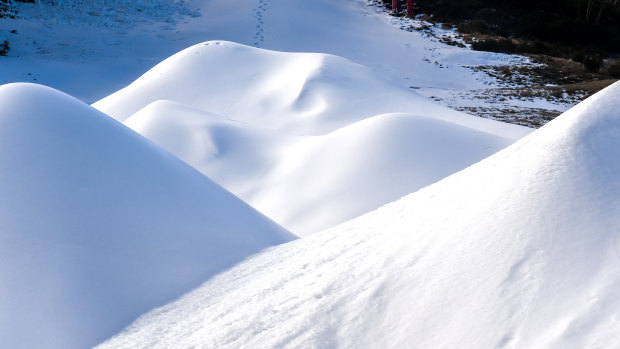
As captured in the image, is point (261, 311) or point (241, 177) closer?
point (261, 311)

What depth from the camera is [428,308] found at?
4.95 ft

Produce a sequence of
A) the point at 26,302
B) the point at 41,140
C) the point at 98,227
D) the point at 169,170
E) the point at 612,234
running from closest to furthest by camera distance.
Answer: the point at 612,234
the point at 26,302
the point at 98,227
the point at 41,140
the point at 169,170

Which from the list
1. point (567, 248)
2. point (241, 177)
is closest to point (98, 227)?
point (567, 248)

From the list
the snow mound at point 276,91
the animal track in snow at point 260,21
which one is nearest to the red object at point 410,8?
the animal track in snow at point 260,21

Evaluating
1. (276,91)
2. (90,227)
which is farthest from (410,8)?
(90,227)

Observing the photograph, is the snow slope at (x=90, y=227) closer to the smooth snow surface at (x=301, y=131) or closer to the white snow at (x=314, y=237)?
the white snow at (x=314, y=237)

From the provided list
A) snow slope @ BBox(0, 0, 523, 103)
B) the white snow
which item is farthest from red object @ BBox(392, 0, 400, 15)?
the white snow

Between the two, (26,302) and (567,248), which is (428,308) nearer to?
(567,248)

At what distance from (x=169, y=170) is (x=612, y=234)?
2.35 metres

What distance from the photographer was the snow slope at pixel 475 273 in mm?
1350

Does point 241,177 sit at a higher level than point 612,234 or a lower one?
lower

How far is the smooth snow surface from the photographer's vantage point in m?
4.73

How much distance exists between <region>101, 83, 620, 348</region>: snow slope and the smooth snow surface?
8.00ft

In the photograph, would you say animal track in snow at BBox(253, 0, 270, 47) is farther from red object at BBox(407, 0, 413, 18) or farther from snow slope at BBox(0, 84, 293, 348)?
snow slope at BBox(0, 84, 293, 348)
